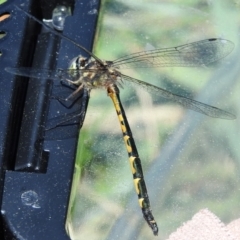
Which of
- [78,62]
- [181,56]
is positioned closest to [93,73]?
[78,62]

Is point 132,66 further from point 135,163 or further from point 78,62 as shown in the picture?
point 135,163

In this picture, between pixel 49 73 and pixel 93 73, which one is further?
pixel 93 73

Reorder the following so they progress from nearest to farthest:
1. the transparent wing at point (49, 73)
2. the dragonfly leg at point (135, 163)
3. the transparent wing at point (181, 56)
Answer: the dragonfly leg at point (135, 163) → the transparent wing at point (49, 73) → the transparent wing at point (181, 56)

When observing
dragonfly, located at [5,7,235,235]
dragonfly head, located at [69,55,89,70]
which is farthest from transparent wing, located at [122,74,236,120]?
dragonfly head, located at [69,55,89,70]

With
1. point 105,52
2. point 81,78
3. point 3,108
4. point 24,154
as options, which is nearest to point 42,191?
point 24,154

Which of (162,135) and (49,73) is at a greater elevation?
(49,73)

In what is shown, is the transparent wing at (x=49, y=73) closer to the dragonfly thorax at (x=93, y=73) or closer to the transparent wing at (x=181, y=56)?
the dragonfly thorax at (x=93, y=73)

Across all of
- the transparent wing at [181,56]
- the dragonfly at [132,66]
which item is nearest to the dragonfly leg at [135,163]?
the dragonfly at [132,66]
